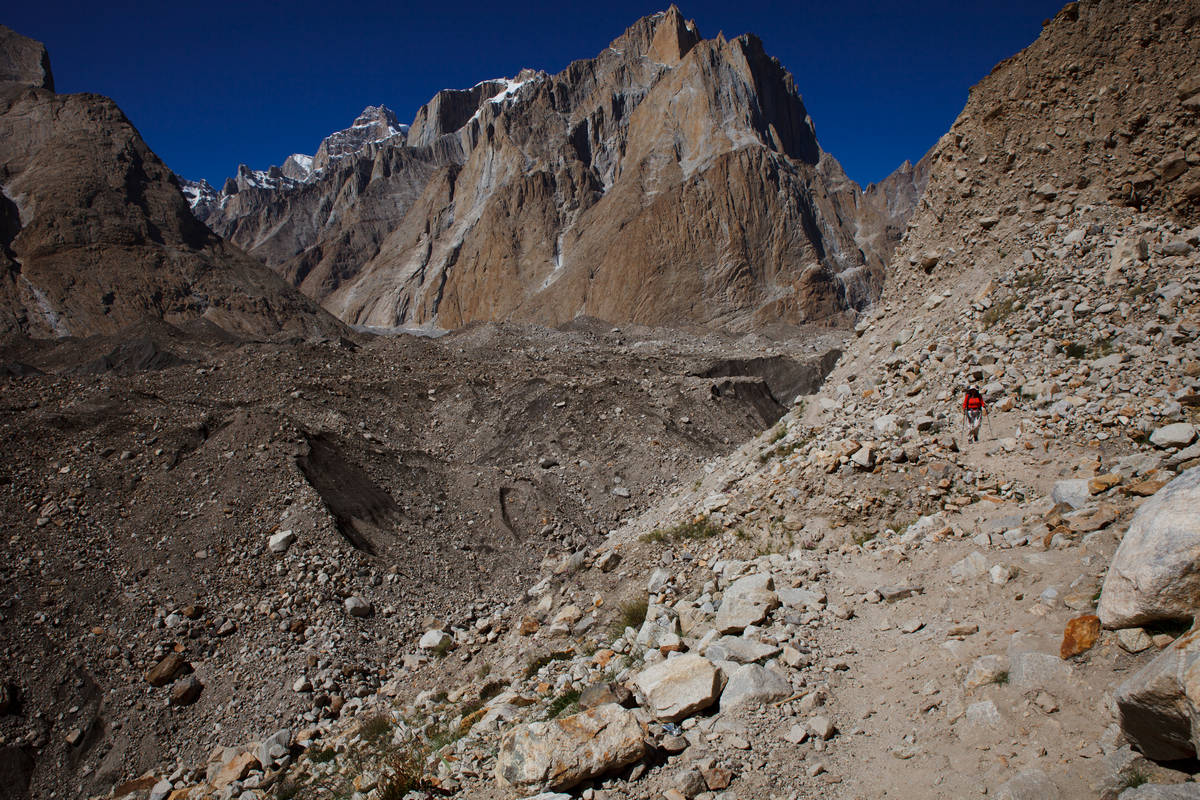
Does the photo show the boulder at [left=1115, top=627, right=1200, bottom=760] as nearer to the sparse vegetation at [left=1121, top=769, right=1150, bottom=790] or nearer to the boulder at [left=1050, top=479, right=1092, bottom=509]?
the sparse vegetation at [left=1121, top=769, right=1150, bottom=790]

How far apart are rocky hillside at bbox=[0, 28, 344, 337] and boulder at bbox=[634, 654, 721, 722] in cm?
4920

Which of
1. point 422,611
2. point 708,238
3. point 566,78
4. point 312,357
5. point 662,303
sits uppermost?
point 566,78

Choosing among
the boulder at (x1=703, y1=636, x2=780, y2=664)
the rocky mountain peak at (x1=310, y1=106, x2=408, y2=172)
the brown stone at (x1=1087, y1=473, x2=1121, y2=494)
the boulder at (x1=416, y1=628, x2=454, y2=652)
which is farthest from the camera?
the rocky mountain peak at (x1=310, y1=106, x2=408, y2=172)

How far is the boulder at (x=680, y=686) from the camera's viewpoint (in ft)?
14.7

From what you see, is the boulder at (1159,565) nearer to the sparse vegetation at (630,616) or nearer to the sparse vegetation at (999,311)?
the sparse vegetation at (630,616)

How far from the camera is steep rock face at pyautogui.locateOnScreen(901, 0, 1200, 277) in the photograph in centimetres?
746

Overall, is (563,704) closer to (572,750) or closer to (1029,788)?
(572,750)

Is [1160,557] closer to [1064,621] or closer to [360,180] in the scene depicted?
[1064,621]

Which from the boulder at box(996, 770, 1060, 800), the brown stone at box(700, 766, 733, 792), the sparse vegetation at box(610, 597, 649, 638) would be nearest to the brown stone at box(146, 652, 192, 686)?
the sparse vegetation at box(610, 597, 649, 638)

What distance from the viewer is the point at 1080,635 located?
12.0 ft

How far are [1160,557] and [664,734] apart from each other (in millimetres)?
2894

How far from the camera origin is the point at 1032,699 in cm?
358

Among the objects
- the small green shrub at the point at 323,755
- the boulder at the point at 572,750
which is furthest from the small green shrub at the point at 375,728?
the boulder at the point at 572,750

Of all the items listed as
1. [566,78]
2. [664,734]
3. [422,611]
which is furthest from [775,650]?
[566,78]
